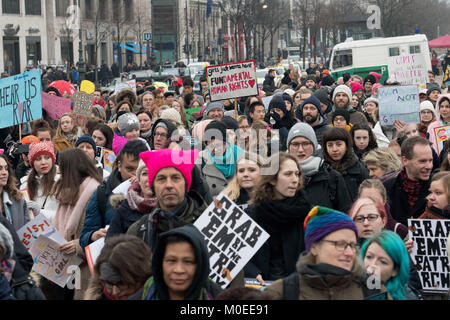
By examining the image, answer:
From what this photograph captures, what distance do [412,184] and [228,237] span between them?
210 cm

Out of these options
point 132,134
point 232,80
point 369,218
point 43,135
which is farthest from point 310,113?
point 369,218

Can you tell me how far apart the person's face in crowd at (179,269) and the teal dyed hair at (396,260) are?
102cm

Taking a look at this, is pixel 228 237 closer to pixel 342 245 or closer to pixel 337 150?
pixel 342 245

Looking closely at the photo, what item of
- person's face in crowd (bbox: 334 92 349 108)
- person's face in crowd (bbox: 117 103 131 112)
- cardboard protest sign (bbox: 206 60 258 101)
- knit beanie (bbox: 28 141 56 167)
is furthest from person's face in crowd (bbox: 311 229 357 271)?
cardboard protest sign (bbox: 206 60 258 101)

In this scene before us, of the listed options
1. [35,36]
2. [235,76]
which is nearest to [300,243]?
[235,76]

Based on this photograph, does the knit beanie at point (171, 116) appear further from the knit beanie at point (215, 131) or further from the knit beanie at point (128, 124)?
the knit beanie at point (215, 131)

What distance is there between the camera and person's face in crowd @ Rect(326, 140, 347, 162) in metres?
7.48

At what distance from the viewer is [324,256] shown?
445cm

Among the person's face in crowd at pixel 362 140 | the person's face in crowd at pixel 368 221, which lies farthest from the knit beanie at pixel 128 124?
the person's face in crowd at pixel 368 221

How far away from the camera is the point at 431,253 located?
5914 millimetres

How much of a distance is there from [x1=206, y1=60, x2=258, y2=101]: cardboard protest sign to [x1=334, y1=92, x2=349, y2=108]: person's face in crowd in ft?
4.04

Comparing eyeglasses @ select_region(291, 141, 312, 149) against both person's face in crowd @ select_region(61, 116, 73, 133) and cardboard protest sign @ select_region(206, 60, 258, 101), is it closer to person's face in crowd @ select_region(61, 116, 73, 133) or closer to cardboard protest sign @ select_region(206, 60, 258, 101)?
person's face in crowd @ select_region(61, 116, 73, 133)

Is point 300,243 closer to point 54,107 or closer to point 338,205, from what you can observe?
point 338,205

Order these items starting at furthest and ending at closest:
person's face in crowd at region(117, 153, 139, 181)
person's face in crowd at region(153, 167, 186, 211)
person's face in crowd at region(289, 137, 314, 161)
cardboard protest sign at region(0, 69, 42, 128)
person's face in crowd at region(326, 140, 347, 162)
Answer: cardboard protest sign at region(0, 69, 42, 128) < person's face in crowd at region(326, 140, 347, 162) < person's face in crowd at region(289, 137, 314, 161) < person's face in crowd at region(117, 153, 139, 181) < person's face in crowd at region(153, 167, 186, 211)
